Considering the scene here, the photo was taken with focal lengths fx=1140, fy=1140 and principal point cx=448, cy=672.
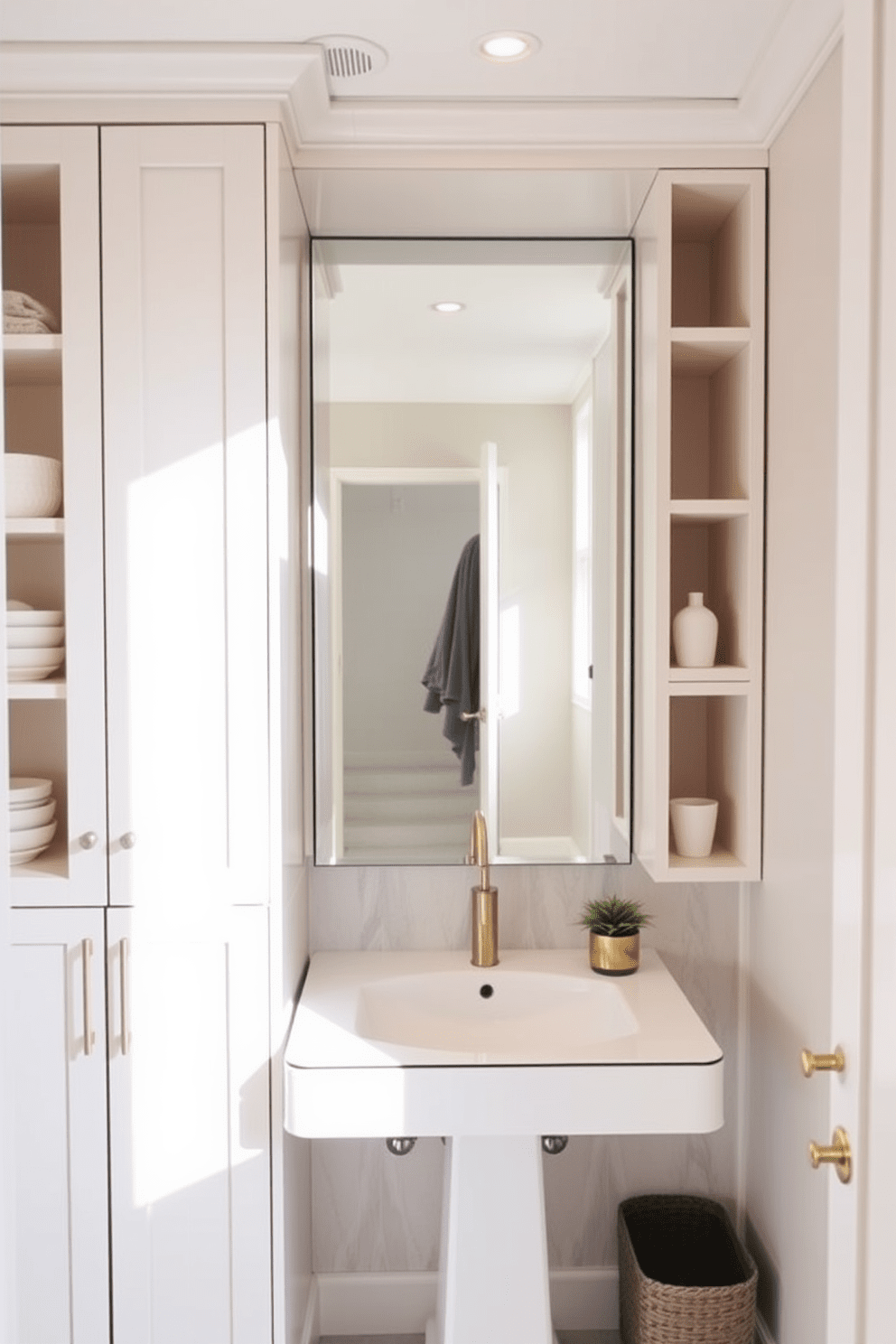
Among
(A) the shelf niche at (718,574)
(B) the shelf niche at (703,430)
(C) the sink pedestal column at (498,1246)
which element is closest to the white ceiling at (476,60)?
(B) the shelf niche at (703,430)

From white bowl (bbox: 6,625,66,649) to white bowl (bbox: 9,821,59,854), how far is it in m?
0.33

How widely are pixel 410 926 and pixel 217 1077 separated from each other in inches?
24.0

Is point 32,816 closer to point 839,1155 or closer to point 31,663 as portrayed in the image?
point 31,663

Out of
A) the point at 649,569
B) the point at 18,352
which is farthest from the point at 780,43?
the point at 18,352

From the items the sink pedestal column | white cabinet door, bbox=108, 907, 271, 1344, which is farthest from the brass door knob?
white cabinet door, bbox=108, 907, 271, 1344

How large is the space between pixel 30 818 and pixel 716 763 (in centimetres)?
136

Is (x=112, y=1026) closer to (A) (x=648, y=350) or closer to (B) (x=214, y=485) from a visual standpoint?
(B) (x=214, y=485)

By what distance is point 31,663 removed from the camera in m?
1.96

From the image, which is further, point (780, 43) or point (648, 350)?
point (648, 350)

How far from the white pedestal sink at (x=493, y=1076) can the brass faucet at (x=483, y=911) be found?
1.3 inches

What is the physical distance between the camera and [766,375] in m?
2.13

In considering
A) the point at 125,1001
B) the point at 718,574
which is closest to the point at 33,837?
the point at 125,1001

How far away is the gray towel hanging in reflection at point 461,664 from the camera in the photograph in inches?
95.0

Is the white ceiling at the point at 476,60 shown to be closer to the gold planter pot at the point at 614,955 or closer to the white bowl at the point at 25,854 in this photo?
the white bowl at the point at 25,854
